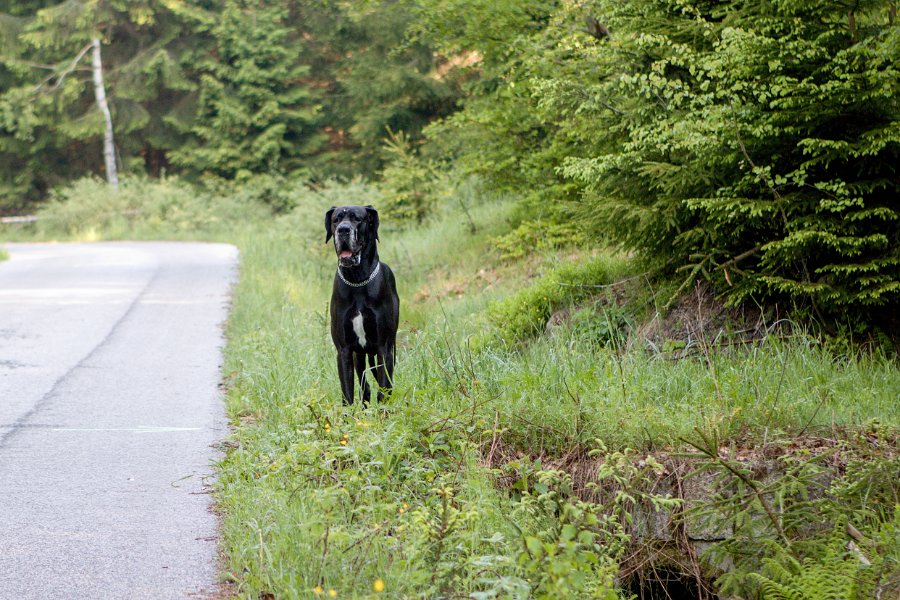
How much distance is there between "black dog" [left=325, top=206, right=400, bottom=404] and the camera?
6.62 meters

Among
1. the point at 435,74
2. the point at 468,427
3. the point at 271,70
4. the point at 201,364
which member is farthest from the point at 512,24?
the point at 271,70

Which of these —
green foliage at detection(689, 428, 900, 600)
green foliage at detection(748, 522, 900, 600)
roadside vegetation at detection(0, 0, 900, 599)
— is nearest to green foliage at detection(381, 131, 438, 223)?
roadside vegetation at detection(0, 0, 900, 599)

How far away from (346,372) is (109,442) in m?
1.71

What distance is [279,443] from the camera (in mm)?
6035

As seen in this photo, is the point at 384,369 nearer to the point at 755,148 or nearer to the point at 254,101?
the point at 755,148

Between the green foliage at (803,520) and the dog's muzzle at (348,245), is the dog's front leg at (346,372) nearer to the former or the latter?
the dog's muzzle at (348,245)

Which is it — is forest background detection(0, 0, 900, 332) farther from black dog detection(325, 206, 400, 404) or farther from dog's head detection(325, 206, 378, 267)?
black dog detection(325, 206, 400, 404)

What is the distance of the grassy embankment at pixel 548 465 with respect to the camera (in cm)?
408

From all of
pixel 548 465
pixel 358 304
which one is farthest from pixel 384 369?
pixel 548 465

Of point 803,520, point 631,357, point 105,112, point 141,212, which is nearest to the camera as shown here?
point 803,520

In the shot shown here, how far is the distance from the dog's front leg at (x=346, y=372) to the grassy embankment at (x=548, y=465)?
0.20m

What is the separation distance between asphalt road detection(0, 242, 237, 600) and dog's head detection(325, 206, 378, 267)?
5.30ft

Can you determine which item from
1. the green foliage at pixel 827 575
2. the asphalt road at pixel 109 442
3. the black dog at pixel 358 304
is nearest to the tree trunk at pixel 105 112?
the asphalt road at pixel 109 442

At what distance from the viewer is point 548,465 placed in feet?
19.1
